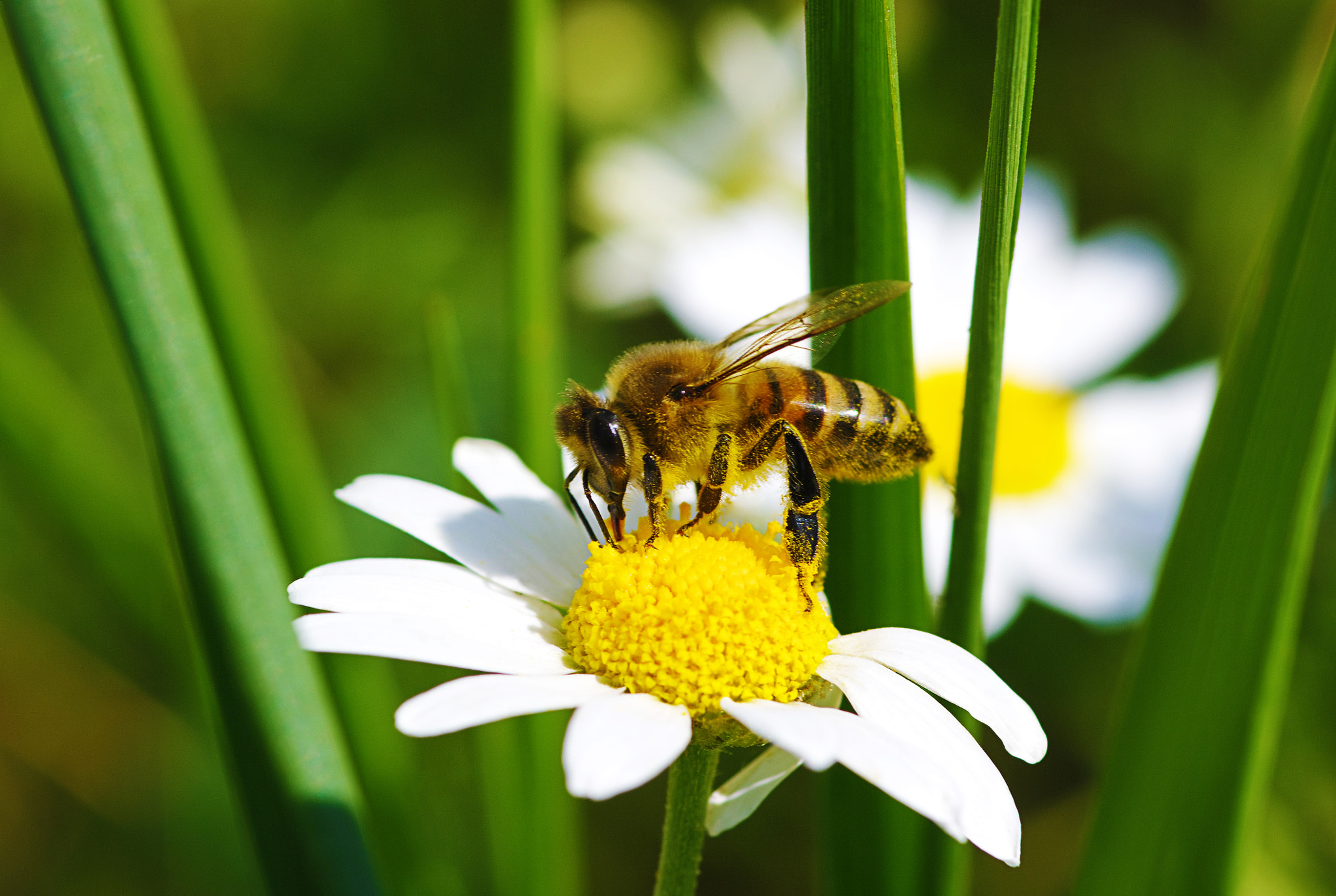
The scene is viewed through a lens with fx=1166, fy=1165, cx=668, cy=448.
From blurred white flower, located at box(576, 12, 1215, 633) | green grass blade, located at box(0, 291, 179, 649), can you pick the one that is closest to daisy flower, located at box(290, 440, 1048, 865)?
blurred white flower, located at box(576, 12, 1215, 633)

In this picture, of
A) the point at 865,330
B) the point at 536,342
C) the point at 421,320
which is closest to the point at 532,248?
the point at 536,342

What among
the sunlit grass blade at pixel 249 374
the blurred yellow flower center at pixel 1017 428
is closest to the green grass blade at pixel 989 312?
the sunlit grass blade at pixel 249 374

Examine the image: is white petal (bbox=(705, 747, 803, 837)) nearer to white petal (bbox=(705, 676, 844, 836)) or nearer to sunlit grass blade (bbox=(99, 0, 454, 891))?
white petal (bbox=(705, 676, 844, 836))

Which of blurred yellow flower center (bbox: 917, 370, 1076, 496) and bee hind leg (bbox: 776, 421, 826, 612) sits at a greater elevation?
bee hind leg (bbox: 776, 421, 826, 612)

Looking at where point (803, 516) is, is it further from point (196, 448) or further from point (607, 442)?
point (196, 448)

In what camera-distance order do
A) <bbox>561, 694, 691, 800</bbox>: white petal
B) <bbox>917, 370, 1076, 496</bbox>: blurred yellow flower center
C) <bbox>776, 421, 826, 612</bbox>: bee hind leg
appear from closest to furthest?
<bbox>561, 694, 691, 800</bbox>: white petal → <bbox>776, 421, 826, 612</bbox>: bee hind leg → <bbox>917, 370, 1076, 496</bbox>: blurred yellow flower center

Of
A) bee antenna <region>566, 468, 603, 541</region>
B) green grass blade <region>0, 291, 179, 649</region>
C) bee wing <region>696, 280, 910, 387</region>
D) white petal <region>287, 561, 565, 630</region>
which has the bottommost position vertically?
green grass blade <region>0, 291, 179, 649</region>

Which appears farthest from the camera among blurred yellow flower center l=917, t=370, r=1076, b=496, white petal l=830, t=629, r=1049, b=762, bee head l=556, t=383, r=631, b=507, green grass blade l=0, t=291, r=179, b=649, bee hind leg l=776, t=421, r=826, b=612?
blurred yellow flower center l=917, t=370, r=1076, b=496
